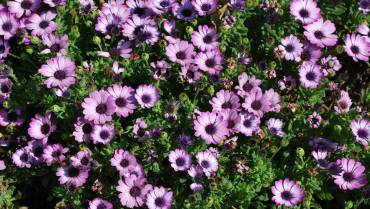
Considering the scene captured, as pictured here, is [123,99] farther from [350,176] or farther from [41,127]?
[350,176]

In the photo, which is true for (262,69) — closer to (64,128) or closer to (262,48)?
(262,48)

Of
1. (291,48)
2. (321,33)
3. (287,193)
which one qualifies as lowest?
(287,193)

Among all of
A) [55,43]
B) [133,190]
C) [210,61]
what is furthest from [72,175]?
[210,61]

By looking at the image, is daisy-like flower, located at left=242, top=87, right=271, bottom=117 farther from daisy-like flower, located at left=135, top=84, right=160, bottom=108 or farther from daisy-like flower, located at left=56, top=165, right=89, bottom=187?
daisy-like flower, located at left=56, top=165, right=89, bottom=187

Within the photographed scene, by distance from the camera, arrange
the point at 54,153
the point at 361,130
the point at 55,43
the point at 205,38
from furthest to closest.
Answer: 1. the point at 205,38
2. the point at 55,43
3. the point at 361,130
4. the point at 54,153

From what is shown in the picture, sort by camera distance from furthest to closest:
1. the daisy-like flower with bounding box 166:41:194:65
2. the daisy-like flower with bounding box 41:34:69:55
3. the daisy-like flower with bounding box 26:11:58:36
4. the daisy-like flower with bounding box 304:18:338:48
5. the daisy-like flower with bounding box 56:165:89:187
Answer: the daisy-like flower with bounding box 304:18:338:48, the daisy-like flower with bounding box 26:11:58:36, the daisy-like flower with bounding box 166:41:194:65, the daisy-like flower with bounding box 41:34:69:55, the daisy-like flower with bounding box 56:165:89:187

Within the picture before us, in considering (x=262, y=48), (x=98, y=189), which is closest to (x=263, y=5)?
(x=262, y=48)

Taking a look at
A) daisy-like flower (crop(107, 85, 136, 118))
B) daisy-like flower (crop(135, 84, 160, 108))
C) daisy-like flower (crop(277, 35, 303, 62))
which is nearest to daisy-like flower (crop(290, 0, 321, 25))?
daisy-like flower (crop(277, 35, 303, 62))
